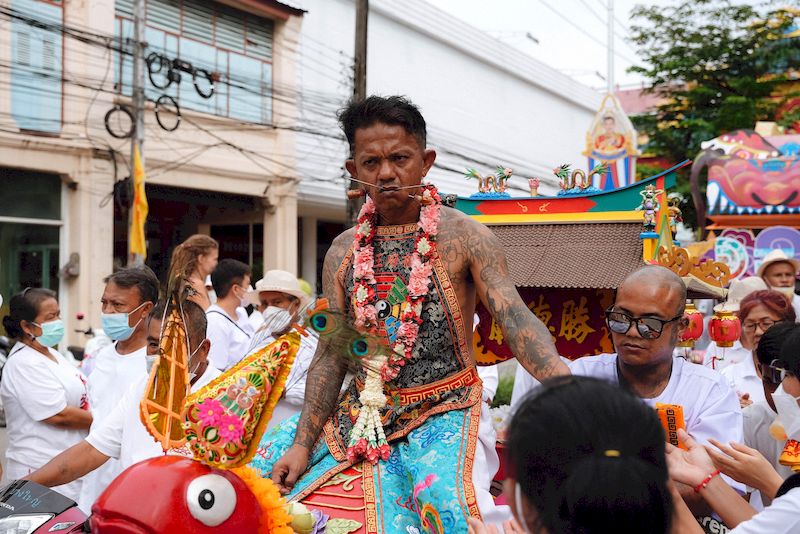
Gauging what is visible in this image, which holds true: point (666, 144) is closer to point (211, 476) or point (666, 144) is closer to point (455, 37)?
point (455, 37)

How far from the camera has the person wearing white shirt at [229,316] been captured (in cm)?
587

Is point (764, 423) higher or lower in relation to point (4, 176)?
lower

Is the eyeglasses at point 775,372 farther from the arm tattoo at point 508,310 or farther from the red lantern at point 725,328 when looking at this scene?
the red lantern at point 725,328

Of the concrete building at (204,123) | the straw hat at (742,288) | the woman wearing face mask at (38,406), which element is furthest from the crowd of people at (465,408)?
the concrete building at (204,123)

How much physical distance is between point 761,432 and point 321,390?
2.03 meters

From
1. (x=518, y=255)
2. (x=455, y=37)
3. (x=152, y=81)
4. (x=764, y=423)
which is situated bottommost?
(x=764, y=423)

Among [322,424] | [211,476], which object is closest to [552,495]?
[211,476]

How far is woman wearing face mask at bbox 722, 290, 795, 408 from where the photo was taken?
5309mm

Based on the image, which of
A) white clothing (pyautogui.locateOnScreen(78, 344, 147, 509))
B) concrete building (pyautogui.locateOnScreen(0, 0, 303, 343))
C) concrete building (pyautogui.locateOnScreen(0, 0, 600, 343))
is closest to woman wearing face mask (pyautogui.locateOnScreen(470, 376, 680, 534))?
white clothing (pyautogui.locateOnScreen(78, 344, 147, 509))

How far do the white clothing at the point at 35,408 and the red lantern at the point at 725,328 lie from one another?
13.4 feet

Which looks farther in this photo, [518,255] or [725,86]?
[725,86]

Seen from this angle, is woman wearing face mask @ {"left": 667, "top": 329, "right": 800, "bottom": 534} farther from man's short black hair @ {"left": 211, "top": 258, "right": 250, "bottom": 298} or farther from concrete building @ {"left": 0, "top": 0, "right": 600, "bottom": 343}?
concrete building @ {"left": 0, "top": 0, "right": 600, "bottom": 343}

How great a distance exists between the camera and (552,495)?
4.93 ft

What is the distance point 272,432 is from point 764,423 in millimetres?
2177
